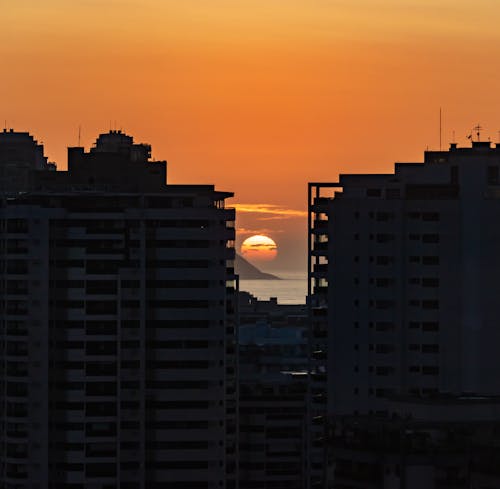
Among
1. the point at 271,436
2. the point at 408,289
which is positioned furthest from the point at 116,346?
the point at 271,436

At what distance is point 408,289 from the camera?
157 metres

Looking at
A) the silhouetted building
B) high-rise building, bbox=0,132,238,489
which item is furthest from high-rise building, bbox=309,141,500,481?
the silhouetted building

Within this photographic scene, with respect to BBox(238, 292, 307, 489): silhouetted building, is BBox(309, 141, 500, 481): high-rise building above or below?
above

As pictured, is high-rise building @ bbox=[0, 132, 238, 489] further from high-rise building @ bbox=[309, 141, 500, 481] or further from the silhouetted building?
the silhouetted building

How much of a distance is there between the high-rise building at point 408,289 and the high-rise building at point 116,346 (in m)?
6.73

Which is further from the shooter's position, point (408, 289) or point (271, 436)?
point (271, 436)

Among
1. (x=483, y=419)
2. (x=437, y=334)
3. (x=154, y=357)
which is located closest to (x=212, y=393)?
(x=154, y=357)

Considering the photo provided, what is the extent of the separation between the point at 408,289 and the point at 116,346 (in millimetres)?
19042

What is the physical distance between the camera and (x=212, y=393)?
156 m

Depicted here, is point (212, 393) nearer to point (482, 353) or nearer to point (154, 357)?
point (154, 357)

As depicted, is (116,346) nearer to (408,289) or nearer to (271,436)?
(408,289)

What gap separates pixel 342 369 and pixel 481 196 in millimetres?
14174

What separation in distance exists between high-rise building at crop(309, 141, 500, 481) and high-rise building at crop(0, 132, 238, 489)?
22.1 feet

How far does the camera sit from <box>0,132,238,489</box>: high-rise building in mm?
154500
